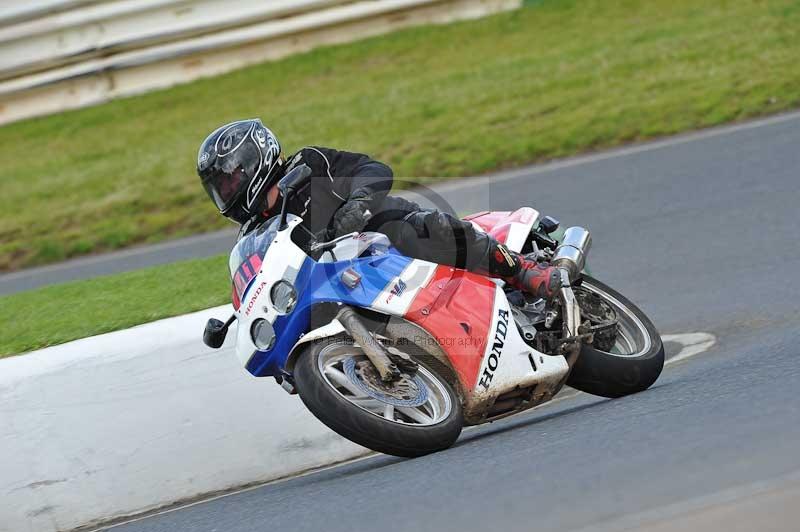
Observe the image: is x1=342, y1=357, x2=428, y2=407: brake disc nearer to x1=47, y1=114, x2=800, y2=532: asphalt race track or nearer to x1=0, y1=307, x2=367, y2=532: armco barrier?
x1=47, y1=114, x2=800, y2=532: asphalt race track

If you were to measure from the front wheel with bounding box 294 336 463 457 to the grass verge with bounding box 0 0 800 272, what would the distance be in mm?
5203

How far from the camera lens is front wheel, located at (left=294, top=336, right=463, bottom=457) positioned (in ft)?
15.8

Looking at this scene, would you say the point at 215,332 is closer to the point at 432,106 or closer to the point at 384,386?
the point at 384,386

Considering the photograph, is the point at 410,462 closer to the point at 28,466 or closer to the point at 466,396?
the point at 466,396

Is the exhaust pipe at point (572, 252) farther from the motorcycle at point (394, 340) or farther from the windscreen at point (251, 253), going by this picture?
the windscreen at point (251, 253)

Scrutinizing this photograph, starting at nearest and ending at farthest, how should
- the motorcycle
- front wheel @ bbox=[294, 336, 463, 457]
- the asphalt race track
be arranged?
the asphalt race track
front wheel @ bbox=[294, 336, 463, 457]
the motorcycle

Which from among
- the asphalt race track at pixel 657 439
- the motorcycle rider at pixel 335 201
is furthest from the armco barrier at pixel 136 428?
the motorcycle rider at pixel 335 201

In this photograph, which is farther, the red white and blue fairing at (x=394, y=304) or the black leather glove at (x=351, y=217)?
the black leather glove at (x=351, y=217)

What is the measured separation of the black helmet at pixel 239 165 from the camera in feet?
17.7

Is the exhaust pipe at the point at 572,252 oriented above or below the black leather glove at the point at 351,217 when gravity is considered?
below

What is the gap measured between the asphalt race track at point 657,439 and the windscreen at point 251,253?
0.91 metres

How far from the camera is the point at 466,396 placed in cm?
532

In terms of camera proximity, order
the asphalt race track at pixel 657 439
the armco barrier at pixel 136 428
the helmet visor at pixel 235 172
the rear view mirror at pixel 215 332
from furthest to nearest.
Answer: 1. the armco barrier at pixel 136 428
2. the rear view mirror at pixel 215 332
3. the helmet visor at pixel 235 172
4. the asphalt race track at pixel 657 439

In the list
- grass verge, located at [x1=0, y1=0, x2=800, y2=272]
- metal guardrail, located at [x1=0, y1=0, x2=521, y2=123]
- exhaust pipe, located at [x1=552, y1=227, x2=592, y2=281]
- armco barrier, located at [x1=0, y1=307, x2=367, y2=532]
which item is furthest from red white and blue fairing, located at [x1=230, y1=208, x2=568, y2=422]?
Answer: metal guardrail, located at [x1=0, y1=0, x2=521, y2=123]
